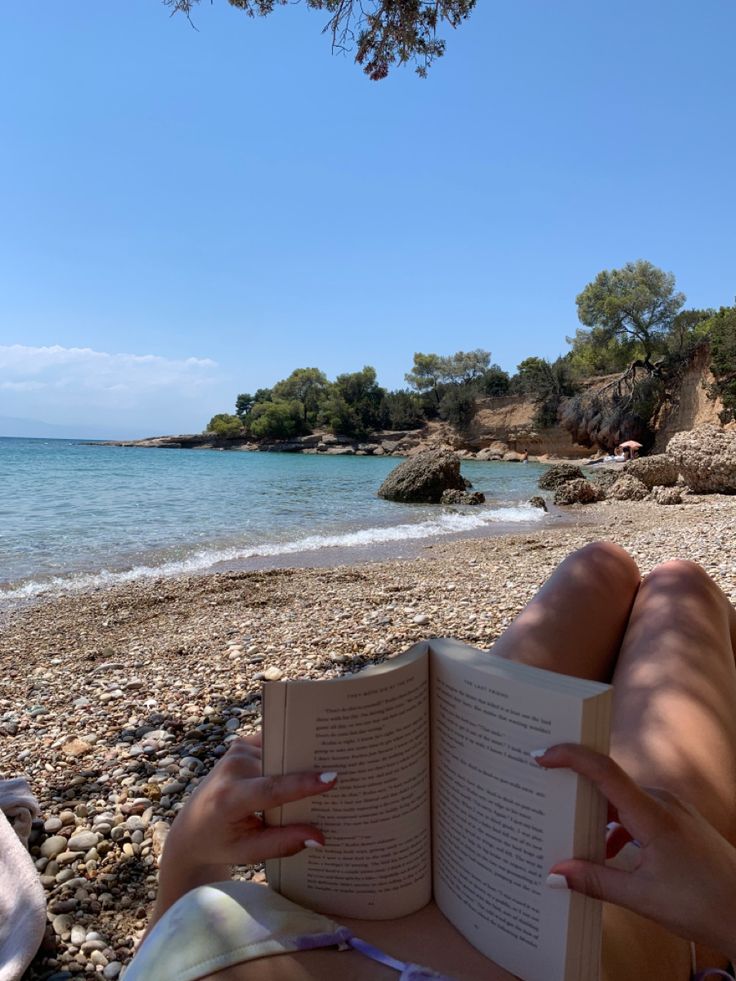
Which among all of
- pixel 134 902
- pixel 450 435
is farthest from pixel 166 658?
pixel 450 435

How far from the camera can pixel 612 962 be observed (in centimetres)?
85

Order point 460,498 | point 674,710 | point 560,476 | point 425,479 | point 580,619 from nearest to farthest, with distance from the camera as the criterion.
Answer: point 674,710
point 580,619
point 460,498
point 425,479
point 560,476

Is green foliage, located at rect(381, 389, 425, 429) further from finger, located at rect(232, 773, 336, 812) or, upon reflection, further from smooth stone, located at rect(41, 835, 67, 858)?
finger, located at rect(232, 773, 336, 812)

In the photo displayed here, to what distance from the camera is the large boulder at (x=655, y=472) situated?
46.5 ft

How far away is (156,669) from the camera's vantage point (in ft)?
11.3

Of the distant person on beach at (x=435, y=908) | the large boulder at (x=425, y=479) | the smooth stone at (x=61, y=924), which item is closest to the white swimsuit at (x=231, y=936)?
the distant person on beach at (x=435, y=908)

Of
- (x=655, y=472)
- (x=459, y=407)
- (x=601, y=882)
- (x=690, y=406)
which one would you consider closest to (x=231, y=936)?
(x=601, y=882)

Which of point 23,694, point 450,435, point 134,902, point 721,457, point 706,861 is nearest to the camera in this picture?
point 706,861

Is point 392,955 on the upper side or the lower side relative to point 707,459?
lower

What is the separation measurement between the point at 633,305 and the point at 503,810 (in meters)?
38.1

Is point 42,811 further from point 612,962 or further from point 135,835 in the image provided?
point 612,962

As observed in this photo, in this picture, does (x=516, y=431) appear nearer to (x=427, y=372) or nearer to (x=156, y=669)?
(x=427, y=372)

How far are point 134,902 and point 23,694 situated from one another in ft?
6.23

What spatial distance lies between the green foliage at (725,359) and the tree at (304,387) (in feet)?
118
